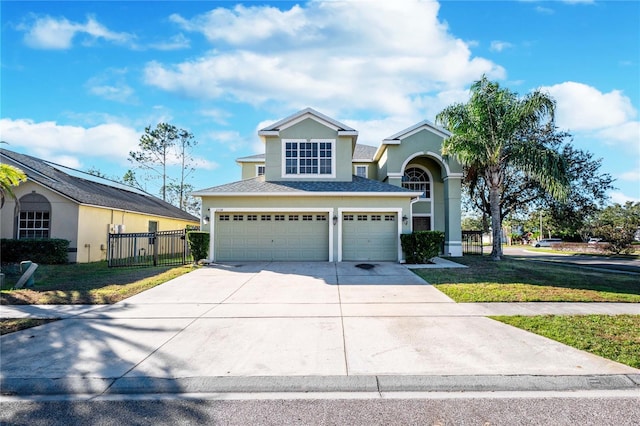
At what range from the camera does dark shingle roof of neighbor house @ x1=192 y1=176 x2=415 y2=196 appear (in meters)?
14.9

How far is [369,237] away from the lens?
15.3 metres

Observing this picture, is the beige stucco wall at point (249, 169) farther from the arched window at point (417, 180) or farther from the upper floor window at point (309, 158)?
the arched window at point (417, 180)

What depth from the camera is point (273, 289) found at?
9.22 m

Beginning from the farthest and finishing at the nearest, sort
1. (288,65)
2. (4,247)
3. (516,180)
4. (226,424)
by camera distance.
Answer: (516,180), (4,247), (288,65), (226,424)

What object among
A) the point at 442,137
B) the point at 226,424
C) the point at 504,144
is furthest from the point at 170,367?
the point at 442,137

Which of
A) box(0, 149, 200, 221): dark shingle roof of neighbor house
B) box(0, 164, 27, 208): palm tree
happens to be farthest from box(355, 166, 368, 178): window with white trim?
box(0, 164, 27, 208): palm tree

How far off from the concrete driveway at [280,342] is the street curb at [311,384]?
2.9 inches

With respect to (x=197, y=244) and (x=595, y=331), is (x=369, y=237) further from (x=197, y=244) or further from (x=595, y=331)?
(x=595, y=331)

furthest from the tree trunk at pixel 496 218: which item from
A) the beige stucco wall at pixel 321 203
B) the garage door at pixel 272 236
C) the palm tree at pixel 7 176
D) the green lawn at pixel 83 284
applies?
the palm tree at pixel 7 176

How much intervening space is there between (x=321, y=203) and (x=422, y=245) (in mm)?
4734

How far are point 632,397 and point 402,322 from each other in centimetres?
315

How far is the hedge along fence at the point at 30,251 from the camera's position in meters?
14.6

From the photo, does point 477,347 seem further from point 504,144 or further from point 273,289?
point 504,144

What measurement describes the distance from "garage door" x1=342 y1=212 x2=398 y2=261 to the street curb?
11211 millimetres
